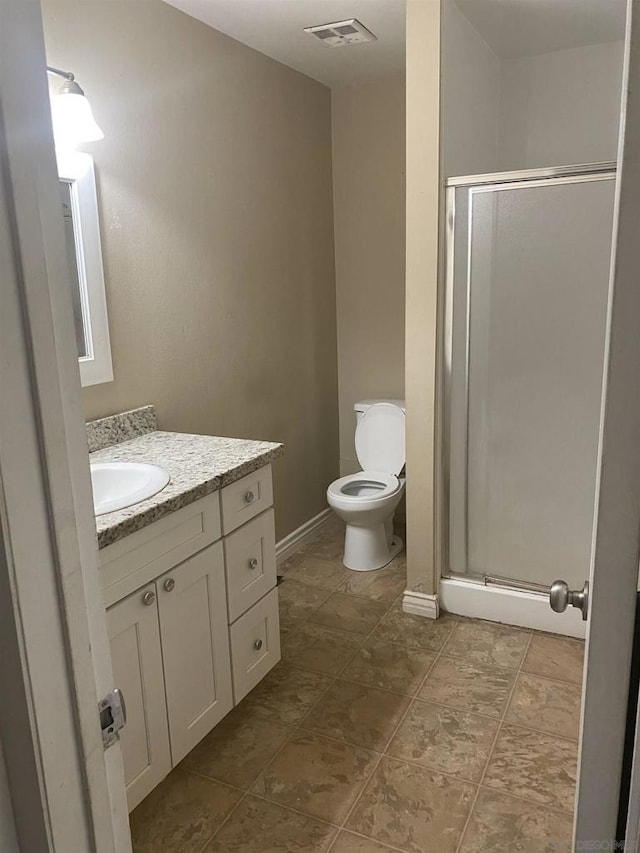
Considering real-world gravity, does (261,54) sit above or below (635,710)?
above

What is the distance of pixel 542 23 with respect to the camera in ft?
9.18

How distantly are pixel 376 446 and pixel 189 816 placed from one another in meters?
2.05

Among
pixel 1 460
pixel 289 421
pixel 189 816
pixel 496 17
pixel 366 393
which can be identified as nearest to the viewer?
pixel 1 460

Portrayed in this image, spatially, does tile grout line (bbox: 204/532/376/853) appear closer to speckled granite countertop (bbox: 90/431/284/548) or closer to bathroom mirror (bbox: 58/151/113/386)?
speckled granite countertop (bbox: 90/431/284/548)

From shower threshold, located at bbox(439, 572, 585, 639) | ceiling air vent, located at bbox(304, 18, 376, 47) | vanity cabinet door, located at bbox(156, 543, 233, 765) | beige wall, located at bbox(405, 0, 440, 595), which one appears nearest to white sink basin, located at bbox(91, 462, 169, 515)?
vanity cabinet door, located at bbox(156, 543, 233, 765)

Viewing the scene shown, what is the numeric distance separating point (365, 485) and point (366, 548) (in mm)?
328

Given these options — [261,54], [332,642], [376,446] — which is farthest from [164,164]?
[332,642]

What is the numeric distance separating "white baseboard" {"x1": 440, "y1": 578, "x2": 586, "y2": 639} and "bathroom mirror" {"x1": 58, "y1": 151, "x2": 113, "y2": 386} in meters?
1.66

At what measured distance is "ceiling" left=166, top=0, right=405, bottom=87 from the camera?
255cm

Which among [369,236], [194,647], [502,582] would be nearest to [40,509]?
[194,647]

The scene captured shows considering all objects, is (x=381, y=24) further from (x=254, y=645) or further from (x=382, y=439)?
(x=254, y=645)

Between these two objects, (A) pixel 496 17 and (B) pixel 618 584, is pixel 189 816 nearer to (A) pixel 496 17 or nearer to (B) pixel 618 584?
(B) pixel 618 584

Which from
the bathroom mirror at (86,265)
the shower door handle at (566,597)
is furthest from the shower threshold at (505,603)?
the shower door handle at (566,597)

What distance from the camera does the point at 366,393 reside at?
12.8 feet
